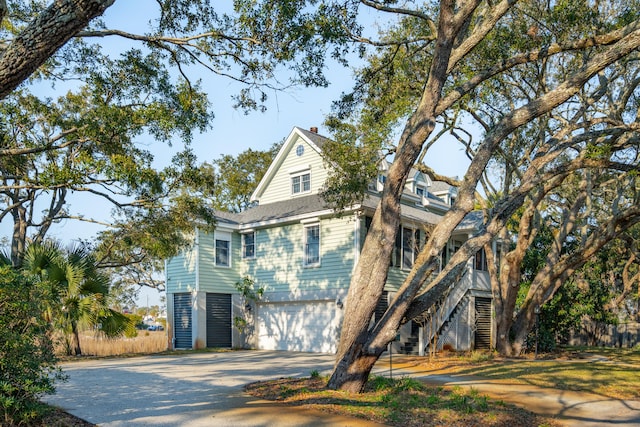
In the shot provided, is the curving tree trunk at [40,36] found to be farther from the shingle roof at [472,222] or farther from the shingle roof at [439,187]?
the shingle roof at [439,187]

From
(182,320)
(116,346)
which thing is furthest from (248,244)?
(116,346)

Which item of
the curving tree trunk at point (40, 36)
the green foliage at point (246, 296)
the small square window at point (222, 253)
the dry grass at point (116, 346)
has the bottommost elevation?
the dry grass at point (116, 346)

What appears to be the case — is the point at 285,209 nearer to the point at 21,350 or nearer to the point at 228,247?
the point at 228,247

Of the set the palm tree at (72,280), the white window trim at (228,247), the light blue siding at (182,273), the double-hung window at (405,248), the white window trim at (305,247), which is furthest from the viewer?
the white window trim at (228,247)

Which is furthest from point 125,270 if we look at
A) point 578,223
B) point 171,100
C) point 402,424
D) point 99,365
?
point 402,424

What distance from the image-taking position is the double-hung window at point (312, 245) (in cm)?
2220

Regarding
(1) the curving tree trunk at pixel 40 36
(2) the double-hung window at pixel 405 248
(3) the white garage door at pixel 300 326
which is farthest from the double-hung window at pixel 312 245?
(1) the curving tree trunk at pixel 40 36

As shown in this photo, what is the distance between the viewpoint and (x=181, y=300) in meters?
24.1

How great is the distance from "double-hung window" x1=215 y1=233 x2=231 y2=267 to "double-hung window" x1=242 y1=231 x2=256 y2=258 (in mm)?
715

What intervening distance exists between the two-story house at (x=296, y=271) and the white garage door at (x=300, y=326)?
4 centimetres

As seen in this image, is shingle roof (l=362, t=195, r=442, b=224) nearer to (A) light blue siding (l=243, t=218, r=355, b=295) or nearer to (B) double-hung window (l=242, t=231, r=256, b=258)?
(A) light blue siding (l=243, t=218, r=355, b=295)

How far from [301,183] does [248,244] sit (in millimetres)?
3694

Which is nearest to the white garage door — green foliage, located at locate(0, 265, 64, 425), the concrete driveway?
the concrete driveway

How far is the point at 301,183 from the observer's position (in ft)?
80.7
